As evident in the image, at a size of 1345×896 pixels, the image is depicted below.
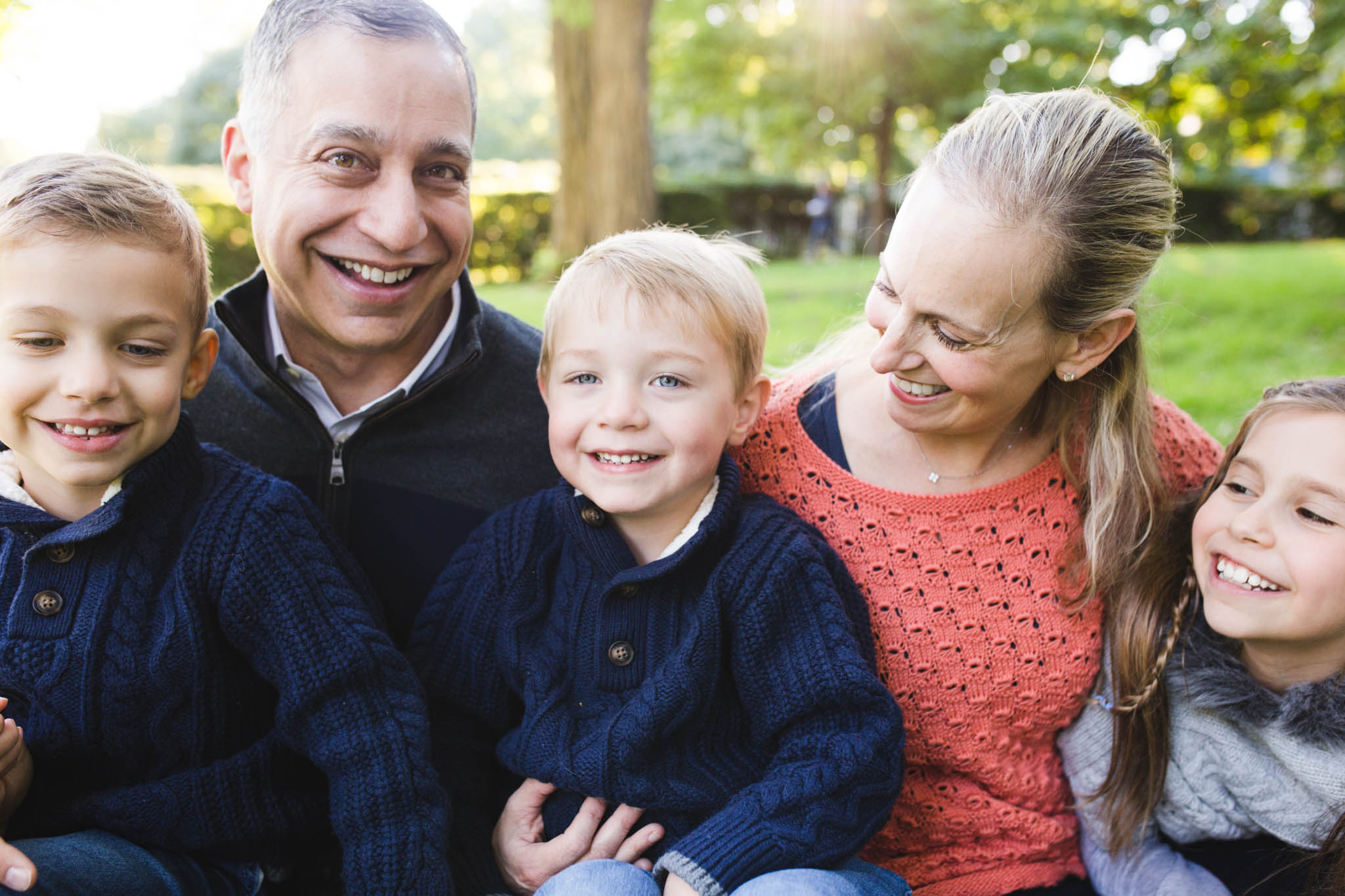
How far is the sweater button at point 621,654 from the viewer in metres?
2.06

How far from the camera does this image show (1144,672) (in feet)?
7.42

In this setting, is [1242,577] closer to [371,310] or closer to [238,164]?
[371,310]

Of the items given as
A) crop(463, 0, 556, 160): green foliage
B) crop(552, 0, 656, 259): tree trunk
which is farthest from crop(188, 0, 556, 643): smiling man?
crop(463, 0, 556, 160): green foliage

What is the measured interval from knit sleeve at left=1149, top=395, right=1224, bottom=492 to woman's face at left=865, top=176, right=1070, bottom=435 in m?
0.44

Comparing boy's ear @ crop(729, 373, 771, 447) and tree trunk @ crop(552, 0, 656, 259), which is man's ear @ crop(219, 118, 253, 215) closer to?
boy's ear @ crop(729, 373, 771, 447)

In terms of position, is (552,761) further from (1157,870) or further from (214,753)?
(1157,870)

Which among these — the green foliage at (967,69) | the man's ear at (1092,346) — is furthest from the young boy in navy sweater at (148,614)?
the green foliage at (967,69)

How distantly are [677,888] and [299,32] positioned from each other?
81.0 inches

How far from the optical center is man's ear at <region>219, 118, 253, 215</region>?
2.56 m

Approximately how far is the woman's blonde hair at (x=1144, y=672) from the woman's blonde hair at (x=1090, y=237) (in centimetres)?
8

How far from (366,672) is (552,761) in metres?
0.42

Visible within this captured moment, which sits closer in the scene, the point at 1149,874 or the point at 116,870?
the point at 116,870

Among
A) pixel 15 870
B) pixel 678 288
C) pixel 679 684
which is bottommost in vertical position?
pixel 15 870

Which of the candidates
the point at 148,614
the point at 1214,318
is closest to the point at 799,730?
the point at 148,614
